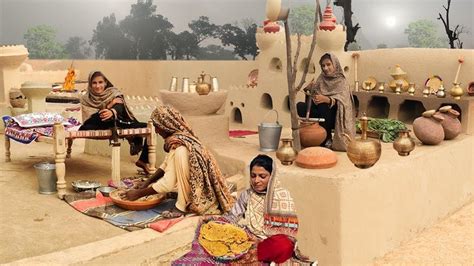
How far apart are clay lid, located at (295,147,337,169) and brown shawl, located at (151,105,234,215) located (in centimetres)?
142

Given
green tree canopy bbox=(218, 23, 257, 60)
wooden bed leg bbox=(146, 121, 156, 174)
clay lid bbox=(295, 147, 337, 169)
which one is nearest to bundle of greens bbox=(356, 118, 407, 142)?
clay lid bbox=(295, 147, 337, 169)

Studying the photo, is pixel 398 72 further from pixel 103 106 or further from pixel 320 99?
pixel 103 106

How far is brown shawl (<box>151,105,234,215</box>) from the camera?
17.6 ft

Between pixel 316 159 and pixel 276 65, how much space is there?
6.68 metres

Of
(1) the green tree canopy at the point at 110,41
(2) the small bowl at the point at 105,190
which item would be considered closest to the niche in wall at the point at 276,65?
(2) the small bowl at the point at 105,190

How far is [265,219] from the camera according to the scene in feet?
12.5

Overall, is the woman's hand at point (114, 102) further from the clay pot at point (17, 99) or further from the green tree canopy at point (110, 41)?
the green tree canopy at point (110, 41)

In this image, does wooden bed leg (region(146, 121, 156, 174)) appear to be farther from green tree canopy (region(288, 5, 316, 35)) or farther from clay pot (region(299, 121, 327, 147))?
Answer: green tree canopy (region(288, 5, 316, 35))

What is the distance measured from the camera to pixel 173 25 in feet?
110

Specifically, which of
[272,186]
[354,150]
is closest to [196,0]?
[354,150]

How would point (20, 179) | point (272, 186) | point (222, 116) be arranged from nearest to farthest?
point (272, 186) → point (20, 179) → point (222, 116)

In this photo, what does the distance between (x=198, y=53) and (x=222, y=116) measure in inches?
943

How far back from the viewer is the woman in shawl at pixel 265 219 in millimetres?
3590

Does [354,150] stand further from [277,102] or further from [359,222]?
[277,102]
